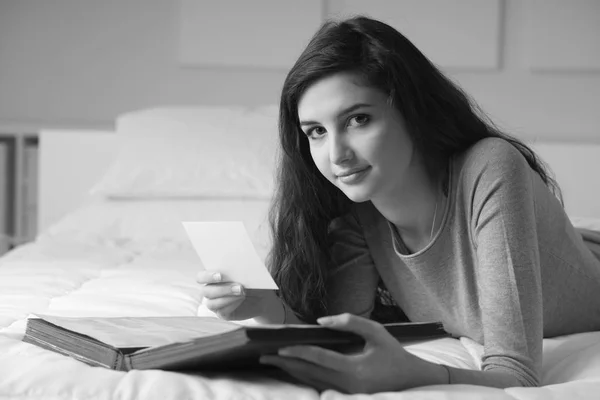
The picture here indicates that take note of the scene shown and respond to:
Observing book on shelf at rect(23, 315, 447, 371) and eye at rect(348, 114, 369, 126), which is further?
eye at rect(348, 114, 369, 126)

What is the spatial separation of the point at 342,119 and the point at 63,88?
2438 mm

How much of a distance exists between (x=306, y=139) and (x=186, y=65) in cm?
203

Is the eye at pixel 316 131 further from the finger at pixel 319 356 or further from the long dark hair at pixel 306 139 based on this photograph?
the finger at pixel 319 356

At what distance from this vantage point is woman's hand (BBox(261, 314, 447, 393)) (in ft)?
2.68

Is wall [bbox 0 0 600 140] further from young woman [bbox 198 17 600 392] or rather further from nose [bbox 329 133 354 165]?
nose [bbox 329 133 354 165]

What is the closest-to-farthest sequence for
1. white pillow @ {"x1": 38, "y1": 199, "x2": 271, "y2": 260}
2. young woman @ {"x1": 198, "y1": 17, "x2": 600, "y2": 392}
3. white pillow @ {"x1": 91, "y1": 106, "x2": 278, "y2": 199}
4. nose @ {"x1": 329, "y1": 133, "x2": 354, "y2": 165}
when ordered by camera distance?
young woman @ {"x1": 198, "y1": 17, "x2": 600, "y2": 392}
nose @ {"x1": 329, "y1": 133, "x2": 354, "y2": 165}
white pillow @ {"x1": 38, "y1": 199, "x2": 271, "y2": 260}
white pillow @ {"x1": 91, "y1": 106, "x2": 278, "y2": 199}

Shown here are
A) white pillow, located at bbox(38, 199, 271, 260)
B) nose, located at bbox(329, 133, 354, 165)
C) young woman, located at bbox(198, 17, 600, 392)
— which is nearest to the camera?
young woman, located at bbox(198, 17, 600, 392)

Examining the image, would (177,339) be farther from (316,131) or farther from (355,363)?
(316,131)

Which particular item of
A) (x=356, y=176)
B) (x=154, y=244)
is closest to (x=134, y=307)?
(x=356, y=176)

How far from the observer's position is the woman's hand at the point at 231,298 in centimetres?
116

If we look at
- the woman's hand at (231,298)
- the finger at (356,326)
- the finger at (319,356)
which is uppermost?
the finger at (356,326)

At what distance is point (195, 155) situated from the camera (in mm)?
2646

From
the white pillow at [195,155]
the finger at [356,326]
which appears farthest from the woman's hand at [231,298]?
the white pillow at [195,155]

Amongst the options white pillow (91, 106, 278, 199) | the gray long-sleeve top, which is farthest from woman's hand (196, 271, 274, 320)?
white pillow (91, 106, 278, 199)
